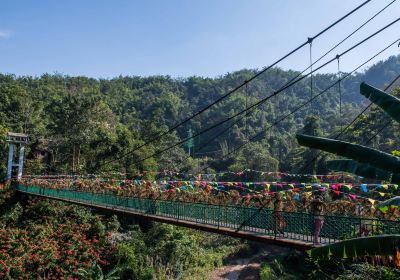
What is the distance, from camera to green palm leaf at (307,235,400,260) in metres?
3.25

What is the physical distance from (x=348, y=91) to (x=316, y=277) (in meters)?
87.1

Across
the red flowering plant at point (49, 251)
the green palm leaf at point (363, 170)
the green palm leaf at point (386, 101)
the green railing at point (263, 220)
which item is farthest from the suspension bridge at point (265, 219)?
the red flowering plant at point (49, 251)

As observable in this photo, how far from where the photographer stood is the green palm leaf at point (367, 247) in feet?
10.7

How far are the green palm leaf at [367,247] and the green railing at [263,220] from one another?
2.04m

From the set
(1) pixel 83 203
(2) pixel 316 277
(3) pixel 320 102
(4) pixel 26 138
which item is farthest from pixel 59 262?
(3) pixel 320 102

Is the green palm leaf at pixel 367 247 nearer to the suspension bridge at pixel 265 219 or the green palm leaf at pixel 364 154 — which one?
the green palm leaf at pixel 364 154

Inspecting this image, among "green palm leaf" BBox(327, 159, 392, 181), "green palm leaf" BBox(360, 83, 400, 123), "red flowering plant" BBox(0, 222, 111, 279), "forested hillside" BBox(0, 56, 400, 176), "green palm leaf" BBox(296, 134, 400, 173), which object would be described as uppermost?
"forested hillside" BBox(0, 56, 400, 176)

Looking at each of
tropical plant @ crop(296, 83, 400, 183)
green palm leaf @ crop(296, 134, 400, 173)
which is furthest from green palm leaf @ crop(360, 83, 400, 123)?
green palm leaf @ crop(296, 134, 400, 173)

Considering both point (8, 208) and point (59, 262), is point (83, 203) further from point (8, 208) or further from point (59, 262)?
point (8, 208)

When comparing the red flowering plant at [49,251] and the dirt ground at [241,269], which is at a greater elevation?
the red flowering plant at [49,251]

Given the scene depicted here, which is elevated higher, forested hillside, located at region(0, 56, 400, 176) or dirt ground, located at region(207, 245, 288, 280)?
forested hillside, located at region(0, 56, 400, 176)

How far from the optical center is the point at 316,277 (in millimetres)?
11141

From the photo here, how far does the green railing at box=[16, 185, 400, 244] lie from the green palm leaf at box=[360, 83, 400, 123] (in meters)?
1.88

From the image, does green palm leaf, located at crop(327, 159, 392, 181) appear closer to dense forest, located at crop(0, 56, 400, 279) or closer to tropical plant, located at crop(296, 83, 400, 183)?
tropical plant, located at crop(296, 83, 400, 183)
